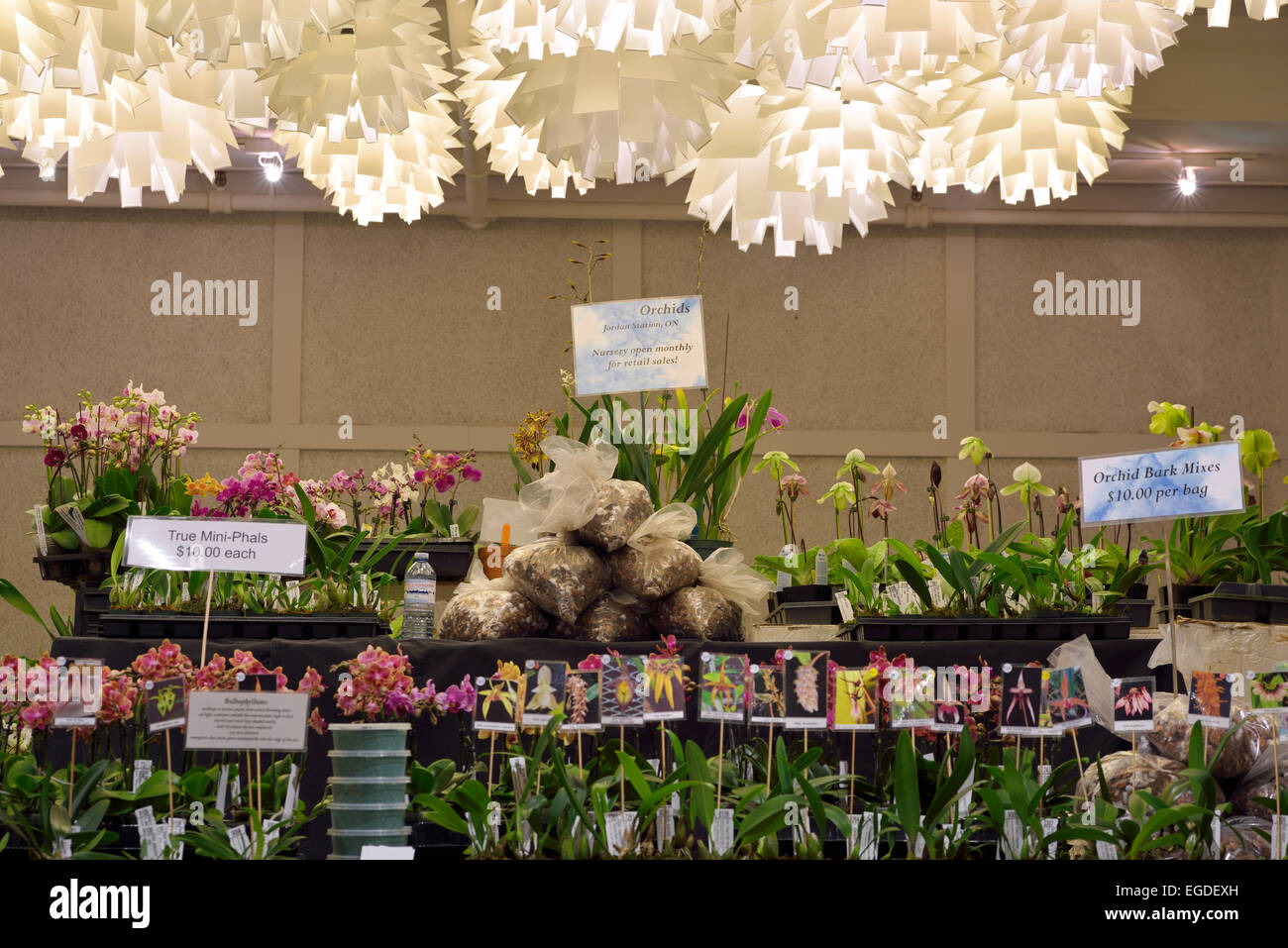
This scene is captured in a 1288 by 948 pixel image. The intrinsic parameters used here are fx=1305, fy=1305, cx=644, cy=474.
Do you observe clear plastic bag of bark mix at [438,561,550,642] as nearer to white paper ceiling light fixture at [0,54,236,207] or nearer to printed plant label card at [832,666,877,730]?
printed plant label card at [832,666,877,730]

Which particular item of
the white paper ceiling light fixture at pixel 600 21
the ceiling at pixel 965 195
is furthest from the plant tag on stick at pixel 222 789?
the ceiling at pixel 965 195

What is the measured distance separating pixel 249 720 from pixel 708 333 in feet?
20.0

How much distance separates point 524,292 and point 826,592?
478cm

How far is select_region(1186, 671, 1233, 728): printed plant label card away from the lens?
1.71 meters

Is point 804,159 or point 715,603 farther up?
point 804,159

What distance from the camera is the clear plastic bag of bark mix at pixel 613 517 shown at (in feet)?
7.63

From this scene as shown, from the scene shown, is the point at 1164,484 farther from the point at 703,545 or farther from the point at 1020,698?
the point at 703,545

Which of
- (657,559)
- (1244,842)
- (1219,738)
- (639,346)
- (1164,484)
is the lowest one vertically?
(1244,842)

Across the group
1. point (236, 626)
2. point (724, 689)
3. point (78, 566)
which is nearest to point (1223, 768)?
point (724, 689)

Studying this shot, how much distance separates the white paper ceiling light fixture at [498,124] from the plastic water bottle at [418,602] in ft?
2.56

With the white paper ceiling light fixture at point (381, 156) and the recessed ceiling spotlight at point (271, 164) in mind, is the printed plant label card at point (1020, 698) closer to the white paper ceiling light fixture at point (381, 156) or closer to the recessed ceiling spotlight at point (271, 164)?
the white paper ceiling light fixture at point (381, 156)

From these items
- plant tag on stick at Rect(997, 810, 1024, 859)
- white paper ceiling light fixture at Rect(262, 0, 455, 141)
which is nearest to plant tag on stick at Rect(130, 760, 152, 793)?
white paper ceiling light fixture at Rect(262, 0, 455, 141)

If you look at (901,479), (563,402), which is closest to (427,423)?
(563,402)

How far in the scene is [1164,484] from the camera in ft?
6.46
